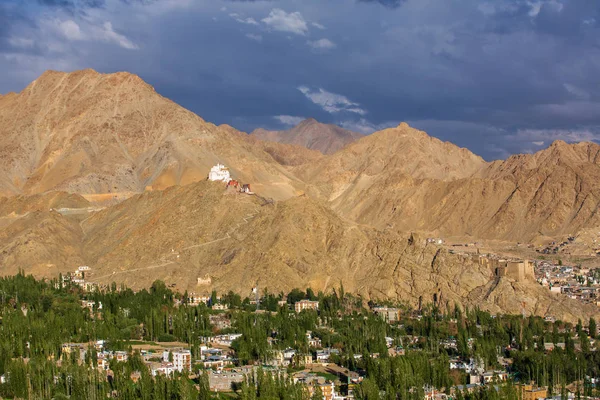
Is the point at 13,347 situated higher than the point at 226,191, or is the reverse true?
the point at 226,191

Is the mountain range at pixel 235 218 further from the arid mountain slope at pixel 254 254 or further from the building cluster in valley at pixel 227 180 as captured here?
the building cluster in valley at pixel 227 180

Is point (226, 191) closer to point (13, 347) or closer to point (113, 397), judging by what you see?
point (13, 347)

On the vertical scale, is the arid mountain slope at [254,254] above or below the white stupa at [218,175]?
below

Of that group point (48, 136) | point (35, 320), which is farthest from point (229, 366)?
point (48, 136)

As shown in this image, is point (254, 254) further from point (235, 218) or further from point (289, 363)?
point (289, 363)

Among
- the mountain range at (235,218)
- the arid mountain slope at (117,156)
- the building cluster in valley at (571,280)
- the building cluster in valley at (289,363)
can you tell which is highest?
the arid mountain slope at (117,156)

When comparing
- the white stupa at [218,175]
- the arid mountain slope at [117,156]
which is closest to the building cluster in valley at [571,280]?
the white stupa at [218,175]

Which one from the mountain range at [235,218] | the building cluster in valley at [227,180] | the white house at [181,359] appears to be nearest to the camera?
the white house at [181,359]

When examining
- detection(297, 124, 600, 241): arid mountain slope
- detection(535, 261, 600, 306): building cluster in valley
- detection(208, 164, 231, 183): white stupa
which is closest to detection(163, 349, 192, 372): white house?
detection(535, 261, 600, 306): building cluster in valley

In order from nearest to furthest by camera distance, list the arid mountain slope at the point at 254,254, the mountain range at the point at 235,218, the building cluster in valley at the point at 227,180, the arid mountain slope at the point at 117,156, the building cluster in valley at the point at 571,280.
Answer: the arid mountain slope at the point at 254,254
the mountain range at the point at 235,218
the building cluster in valley at the point at 571,280
the building cluster in valley at the point at 227,180
the arid mountain slope at the point at 117,156
